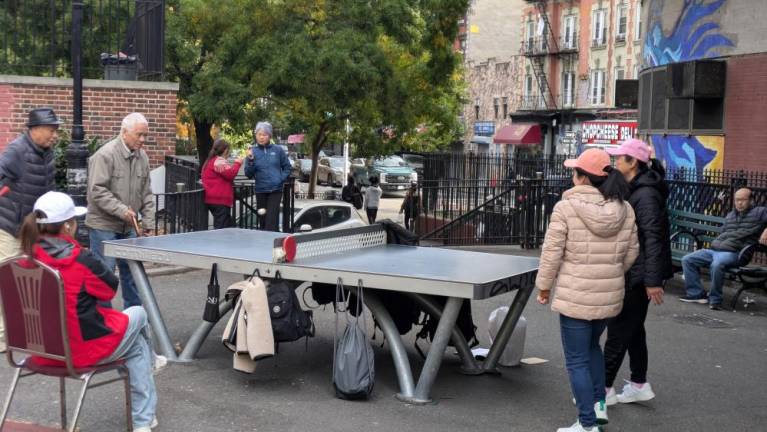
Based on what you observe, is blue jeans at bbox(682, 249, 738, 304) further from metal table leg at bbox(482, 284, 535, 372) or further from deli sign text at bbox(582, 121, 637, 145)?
deli sign text at bbox(582, 121, 637, 145)

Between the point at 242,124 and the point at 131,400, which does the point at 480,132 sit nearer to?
the point at 242,124

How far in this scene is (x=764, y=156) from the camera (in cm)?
1582

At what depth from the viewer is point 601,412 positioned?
6.63 meters

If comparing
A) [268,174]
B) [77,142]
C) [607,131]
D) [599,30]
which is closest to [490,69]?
[599,30]

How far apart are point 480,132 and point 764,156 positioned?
48453 mm

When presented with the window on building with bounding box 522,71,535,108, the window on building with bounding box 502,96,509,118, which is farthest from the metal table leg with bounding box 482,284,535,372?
the window on building with bounding box 502,96,509,118

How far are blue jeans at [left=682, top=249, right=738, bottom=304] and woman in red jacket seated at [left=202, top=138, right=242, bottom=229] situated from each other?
579 centimetres

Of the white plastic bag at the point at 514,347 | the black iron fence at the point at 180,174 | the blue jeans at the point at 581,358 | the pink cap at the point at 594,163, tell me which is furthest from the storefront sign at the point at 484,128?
the blue jeans at the point at 581,358

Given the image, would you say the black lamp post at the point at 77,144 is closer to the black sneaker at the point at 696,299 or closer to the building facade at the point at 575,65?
the black sneaker at the point at 696,299

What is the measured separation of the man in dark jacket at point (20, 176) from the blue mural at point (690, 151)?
12385mm

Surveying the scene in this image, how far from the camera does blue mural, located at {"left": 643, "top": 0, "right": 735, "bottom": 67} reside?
16562 mm

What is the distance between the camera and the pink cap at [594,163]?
6250 mm

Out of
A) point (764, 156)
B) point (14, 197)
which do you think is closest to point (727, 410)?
point (14, 197)

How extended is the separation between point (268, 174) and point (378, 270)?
652 centimetres
